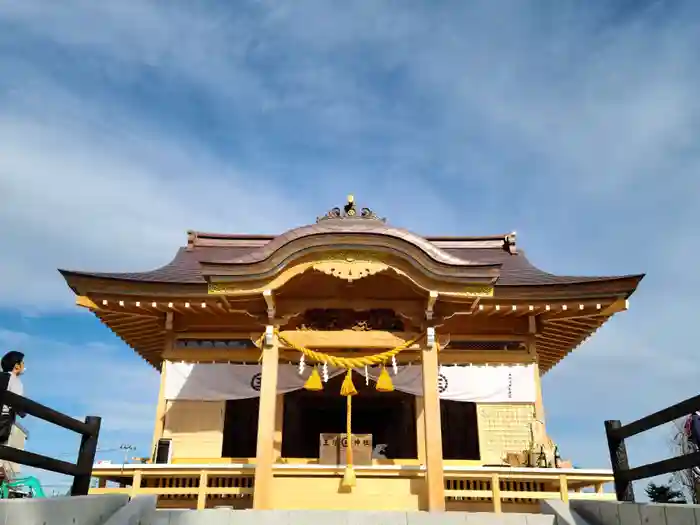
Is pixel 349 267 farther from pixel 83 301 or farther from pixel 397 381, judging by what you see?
pixel 83 301

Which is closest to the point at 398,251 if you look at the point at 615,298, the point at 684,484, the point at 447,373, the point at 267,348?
the point at 267,348

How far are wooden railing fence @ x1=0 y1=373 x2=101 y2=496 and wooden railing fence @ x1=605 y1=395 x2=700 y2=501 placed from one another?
5073 mm

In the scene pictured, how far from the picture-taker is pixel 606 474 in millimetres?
9109

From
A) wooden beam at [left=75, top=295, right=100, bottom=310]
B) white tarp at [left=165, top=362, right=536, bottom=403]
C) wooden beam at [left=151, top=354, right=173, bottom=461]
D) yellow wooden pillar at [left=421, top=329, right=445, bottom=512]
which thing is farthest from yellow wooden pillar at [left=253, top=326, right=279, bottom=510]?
wooden beam at [left=75, top=295, right=100, bottom=310]

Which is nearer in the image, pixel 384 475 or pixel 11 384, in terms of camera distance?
pixel 11 384

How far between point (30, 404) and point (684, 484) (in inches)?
1207

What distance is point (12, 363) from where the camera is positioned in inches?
230

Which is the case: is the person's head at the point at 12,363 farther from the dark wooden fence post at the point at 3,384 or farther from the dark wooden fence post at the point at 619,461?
the dark wooden fence post at the point at 619,461

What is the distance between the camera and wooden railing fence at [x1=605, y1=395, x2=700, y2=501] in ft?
14.1

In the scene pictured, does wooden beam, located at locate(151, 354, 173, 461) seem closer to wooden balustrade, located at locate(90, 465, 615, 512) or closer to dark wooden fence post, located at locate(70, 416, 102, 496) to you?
wooden balustrade, located at locate(90, 465, 615, 512)

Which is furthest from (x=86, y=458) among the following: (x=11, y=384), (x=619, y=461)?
(x=619, y=461)

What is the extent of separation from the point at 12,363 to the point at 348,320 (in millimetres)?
5926

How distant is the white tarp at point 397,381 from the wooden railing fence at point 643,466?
19.2 feet

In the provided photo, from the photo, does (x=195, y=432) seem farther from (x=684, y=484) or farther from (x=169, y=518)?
(x=684, y=484)
